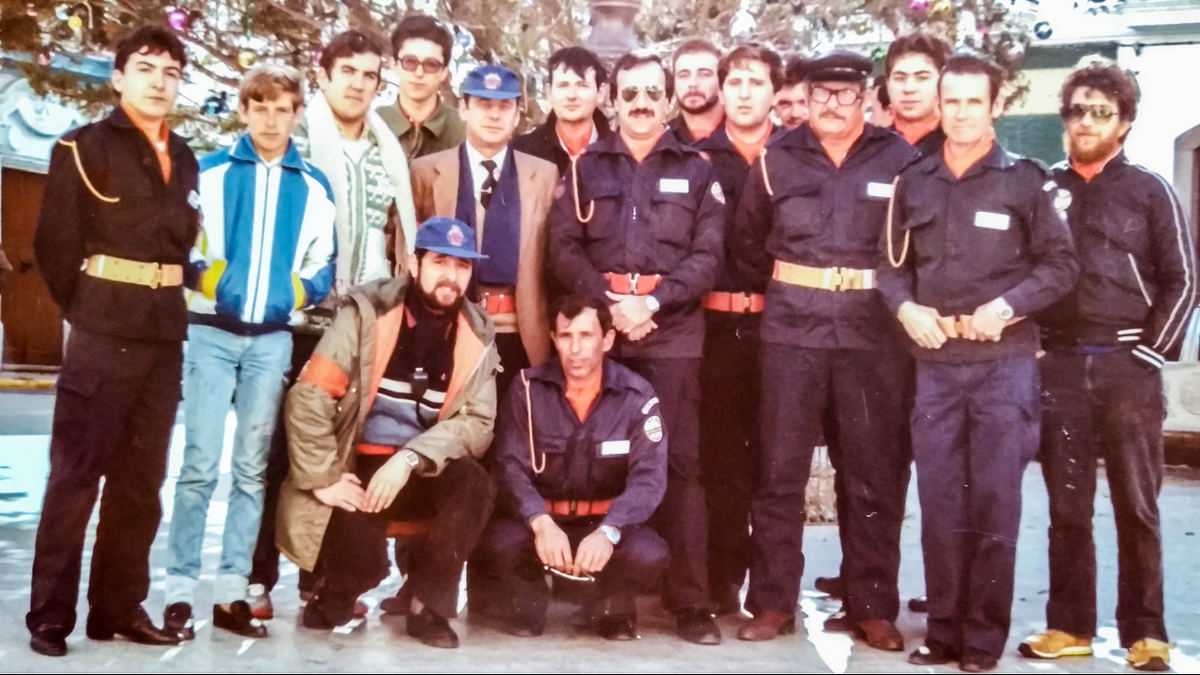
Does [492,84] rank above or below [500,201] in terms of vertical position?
above

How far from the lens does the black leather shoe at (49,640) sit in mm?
4195

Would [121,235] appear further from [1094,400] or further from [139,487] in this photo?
[1094,400]

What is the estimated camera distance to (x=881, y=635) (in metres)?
4.59

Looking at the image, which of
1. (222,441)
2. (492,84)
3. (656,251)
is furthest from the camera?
(492,84)

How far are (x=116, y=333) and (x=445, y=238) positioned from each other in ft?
3.63

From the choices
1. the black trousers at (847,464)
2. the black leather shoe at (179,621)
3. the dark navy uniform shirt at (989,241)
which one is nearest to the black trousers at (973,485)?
the dark navy uniform shirt at (989,241)

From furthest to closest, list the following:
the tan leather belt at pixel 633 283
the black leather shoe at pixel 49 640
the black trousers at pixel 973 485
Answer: the tan leather belt at pixel 633 283 → the black trousers at pixel 973 485 → the black leather shoe at pixel 49 640

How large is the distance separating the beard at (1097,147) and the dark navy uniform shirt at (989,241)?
0.61 feet

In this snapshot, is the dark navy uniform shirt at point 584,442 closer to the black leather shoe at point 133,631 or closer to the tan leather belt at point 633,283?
the tan leather belt at point 633,283

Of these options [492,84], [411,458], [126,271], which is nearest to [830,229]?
[492,84]

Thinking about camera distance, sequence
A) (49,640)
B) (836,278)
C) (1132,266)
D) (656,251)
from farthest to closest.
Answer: (656,251)
(836,278)
(1132,266)
(49,640)

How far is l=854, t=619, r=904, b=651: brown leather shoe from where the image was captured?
4.57 meters

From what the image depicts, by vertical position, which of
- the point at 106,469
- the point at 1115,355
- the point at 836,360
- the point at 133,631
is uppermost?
the point at 1115,355

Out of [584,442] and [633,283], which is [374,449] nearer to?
[584,442]
